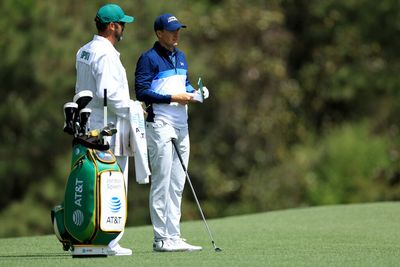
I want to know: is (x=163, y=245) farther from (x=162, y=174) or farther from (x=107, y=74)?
(x=107, y=74)

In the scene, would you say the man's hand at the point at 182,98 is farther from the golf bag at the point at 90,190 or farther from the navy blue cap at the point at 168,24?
the golf bag at the point at 90,190

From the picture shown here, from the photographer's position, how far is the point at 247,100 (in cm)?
3478

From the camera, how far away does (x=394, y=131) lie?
3472 centimetres

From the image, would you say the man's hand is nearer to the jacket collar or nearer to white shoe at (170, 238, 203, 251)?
the jacket collar

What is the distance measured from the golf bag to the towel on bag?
276 millimetres

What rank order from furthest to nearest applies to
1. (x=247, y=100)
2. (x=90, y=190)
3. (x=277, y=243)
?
1. (x=247, y=100)
2. (x=277, y=243)
3. (x=90, y=190)

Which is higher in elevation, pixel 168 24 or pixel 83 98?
pixel 168 24

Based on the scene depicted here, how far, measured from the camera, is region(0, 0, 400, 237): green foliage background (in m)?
A: 30.9

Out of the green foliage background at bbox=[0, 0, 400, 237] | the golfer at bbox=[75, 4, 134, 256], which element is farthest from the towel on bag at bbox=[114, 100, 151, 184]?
the green foliage background at bbox=[0, 0, 400, 237]

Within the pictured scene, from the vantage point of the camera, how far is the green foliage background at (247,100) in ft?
101

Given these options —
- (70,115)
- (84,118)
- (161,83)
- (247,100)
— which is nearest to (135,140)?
(84,118)

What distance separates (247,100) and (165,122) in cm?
2353

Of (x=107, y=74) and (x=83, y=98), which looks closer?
(x=83, y=98)

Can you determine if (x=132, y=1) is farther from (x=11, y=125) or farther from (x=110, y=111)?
(x=110, y=111)
